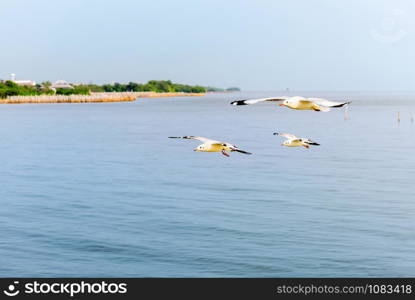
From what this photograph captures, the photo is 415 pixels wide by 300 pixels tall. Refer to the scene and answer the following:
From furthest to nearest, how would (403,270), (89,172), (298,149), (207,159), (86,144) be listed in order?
(86,144)
(298,149)
(207,159)
(89,172)
(403,270)

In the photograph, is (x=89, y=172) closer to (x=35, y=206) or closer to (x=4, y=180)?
(x=4, y=180)

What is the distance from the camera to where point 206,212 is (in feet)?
154

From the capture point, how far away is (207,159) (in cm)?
8100

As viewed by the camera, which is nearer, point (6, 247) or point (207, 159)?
point (6, 247)

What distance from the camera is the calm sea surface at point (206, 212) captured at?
117 feet

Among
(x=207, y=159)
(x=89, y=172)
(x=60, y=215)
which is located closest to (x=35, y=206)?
(x=60, y=215)

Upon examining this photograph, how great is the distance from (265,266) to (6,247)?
13200mm

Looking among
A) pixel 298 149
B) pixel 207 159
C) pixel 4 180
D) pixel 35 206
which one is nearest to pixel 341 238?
pixel 35 206

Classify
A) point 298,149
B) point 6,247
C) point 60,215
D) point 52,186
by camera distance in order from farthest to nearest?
point 298,149 < point 52,186 < point 60,215 < point 6,247

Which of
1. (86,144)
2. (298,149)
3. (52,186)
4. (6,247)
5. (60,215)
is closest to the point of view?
(6,247)

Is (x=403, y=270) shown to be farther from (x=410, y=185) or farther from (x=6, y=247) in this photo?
(x=410, y=185)

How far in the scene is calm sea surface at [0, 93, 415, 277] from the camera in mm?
35594

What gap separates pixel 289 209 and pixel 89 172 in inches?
1032

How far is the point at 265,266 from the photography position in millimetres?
34781
